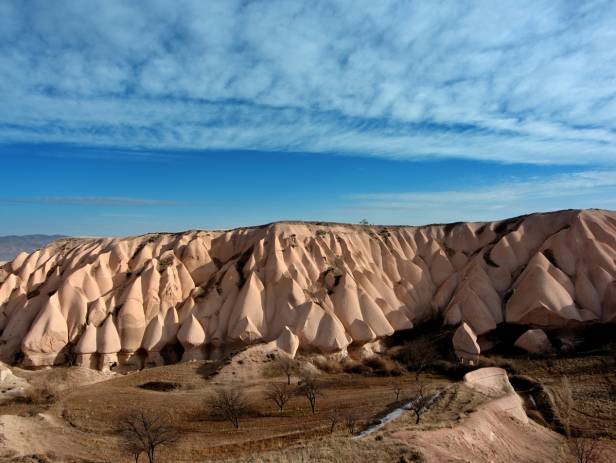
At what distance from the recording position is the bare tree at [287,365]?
3175cm

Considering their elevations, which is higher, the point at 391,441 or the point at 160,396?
the point at 391,441

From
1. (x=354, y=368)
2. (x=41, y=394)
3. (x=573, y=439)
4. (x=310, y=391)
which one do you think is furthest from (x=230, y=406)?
(x=573, y=439)

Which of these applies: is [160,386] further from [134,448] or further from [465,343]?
[465,343]

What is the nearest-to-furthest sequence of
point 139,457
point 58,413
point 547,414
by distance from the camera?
point 139,457
point 547,414
point 58,413

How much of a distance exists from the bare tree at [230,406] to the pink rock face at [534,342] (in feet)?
71.1

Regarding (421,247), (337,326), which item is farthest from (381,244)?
(337,326)

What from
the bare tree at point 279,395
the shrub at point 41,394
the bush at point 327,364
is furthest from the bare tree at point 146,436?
the bush at point 327,364

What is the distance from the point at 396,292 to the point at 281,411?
896 inches

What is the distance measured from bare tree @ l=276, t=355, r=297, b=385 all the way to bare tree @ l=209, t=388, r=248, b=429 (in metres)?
5.33

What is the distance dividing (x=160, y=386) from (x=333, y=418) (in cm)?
1391

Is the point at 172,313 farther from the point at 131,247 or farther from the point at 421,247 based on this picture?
the point at 421,247

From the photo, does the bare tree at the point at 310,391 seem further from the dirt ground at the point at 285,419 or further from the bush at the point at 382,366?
the bush at the point at 382,366

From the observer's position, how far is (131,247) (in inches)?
1913

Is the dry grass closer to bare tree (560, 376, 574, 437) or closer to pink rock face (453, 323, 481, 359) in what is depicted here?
pink rock face (453, 323, 481, 359)
